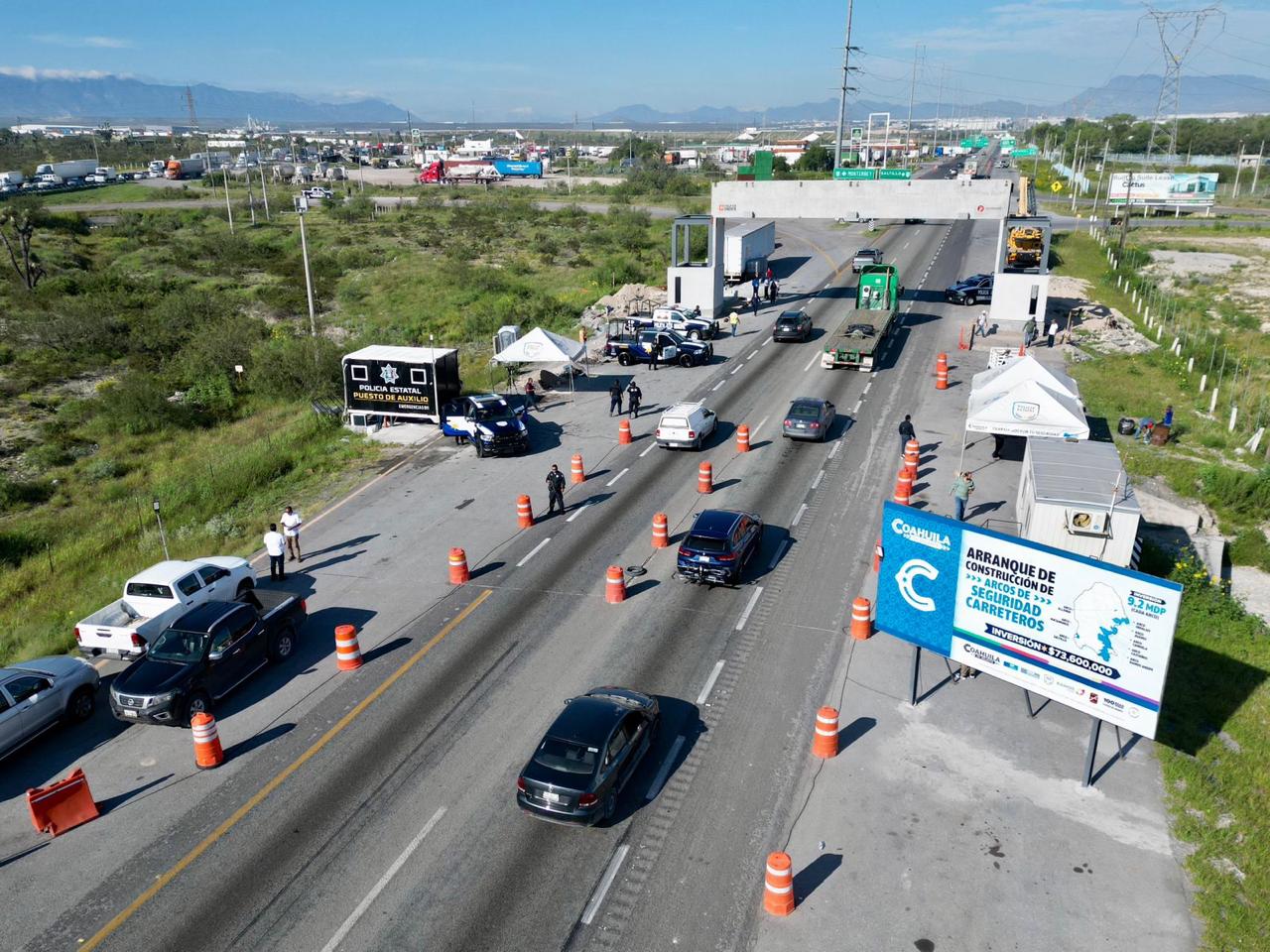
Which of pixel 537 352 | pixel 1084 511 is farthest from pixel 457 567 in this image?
pixel 537 352

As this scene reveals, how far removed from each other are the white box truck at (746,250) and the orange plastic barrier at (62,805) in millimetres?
48303

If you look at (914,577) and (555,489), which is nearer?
(914,577)

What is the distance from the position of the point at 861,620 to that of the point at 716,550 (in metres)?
3.73

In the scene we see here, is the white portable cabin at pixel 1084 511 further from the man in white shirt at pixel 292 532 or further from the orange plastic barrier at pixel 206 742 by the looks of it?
the man in white shirt at pixel 292 532

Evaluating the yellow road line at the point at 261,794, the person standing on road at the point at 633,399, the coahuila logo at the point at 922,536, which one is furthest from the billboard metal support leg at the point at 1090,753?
the person standing on road at the point at 633,399

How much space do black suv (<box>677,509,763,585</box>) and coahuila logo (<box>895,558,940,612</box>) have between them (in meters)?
5.34

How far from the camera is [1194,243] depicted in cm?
7675

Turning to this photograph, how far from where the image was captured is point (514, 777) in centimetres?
1426

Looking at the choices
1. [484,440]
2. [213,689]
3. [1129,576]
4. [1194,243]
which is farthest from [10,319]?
[1194,243]

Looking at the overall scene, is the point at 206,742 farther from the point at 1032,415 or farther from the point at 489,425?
the point at 1032,415

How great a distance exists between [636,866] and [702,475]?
15146 millimetres

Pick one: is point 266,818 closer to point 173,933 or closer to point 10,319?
point 173,933

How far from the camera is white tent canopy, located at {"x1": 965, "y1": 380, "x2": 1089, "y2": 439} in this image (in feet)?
81.6

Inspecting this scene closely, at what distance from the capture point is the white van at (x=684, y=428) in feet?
97.1
